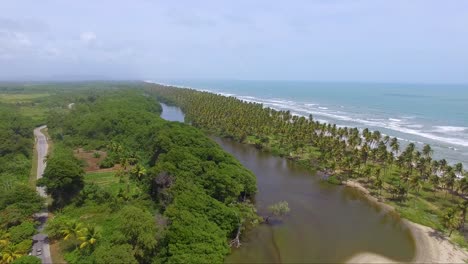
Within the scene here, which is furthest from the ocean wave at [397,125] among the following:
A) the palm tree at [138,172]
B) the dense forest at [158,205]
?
the palm tree at [138,172]

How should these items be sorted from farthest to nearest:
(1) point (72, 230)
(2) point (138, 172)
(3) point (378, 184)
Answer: (2) point (138, 172) → (3) point (378, 184) → (1) point (72, 230)

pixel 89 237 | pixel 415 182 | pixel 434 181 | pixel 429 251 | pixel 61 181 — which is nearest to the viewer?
pixel 89 237

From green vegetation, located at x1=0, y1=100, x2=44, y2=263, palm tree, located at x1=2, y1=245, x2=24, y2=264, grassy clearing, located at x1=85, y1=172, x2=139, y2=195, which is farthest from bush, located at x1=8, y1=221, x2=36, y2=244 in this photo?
grassy clearing, located at x1=85, y1=172, x2=139, y2=195

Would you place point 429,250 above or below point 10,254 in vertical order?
above

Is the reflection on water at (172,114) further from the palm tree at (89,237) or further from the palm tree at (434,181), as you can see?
the palm tree at (434,181)

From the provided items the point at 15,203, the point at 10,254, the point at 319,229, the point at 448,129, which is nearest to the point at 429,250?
the point at 319,229

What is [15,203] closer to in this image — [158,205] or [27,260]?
[27,260]
